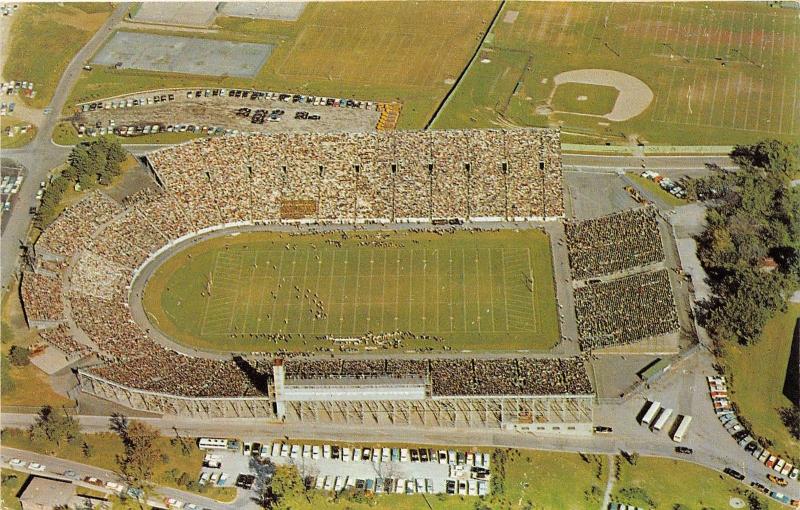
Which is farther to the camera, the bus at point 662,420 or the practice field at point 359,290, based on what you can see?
the practice field at point 359,290

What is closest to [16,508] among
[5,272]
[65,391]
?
[65,391]

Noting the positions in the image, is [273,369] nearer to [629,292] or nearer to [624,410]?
[624,410]

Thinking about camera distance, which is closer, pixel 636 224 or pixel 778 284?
pixel 778 284

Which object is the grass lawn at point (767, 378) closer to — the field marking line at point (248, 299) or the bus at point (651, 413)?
the bus at point (651, 413)

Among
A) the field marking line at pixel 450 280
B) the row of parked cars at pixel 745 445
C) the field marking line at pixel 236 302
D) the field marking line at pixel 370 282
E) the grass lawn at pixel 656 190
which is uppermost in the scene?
the grass lawn at pixel 656 190

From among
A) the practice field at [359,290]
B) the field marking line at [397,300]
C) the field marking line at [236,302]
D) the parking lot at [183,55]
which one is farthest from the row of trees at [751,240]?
the parking lot at [183,55]

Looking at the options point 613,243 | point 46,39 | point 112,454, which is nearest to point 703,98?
point 613,243
